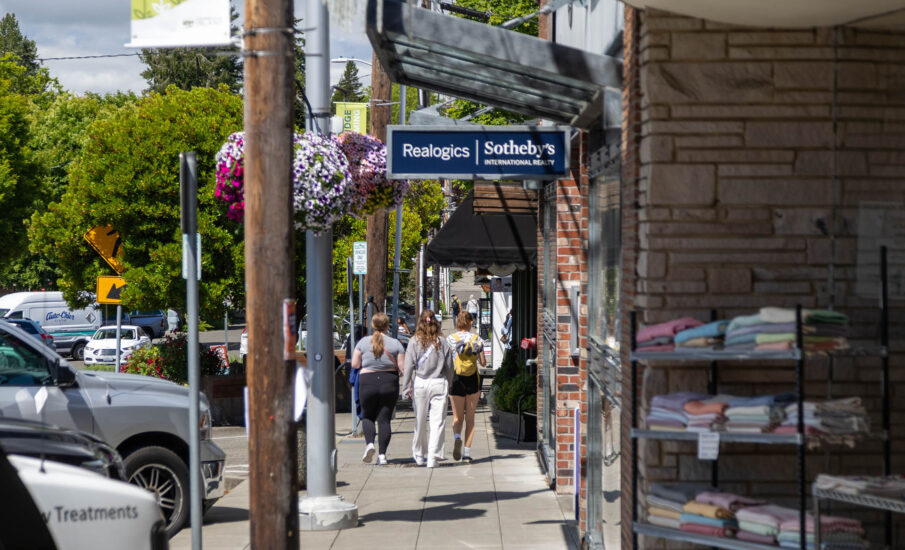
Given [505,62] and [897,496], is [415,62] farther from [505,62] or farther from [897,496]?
[897,496]

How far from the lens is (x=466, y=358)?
14969 millimetres

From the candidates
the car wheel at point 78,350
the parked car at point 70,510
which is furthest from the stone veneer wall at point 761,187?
the car wheel at point 78,350

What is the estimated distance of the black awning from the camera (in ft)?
53.0

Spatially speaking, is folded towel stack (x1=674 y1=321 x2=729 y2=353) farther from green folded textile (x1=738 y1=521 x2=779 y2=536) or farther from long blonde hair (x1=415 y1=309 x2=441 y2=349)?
long blonde hair (x1=415 y1=309 x2=441 y2=349)

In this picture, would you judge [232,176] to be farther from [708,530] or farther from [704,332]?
[708,530]

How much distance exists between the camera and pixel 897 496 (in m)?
4.81

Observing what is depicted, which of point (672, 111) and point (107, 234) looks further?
point (107, 234)

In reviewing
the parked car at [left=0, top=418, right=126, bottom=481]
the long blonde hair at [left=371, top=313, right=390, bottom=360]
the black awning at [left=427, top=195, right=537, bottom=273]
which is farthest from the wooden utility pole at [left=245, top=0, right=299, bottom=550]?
the black awning at [left=427, top=195, right=537, bottom=273]

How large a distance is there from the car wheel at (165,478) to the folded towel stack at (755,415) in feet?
20.3

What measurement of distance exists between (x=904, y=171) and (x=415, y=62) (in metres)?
3.79

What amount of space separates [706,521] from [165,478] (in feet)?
20.2

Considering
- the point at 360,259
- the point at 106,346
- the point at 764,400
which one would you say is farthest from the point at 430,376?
the point at 106,346

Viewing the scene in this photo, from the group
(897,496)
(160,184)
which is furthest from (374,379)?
(160,184)

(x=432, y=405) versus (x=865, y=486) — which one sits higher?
(x=865, y=486)
